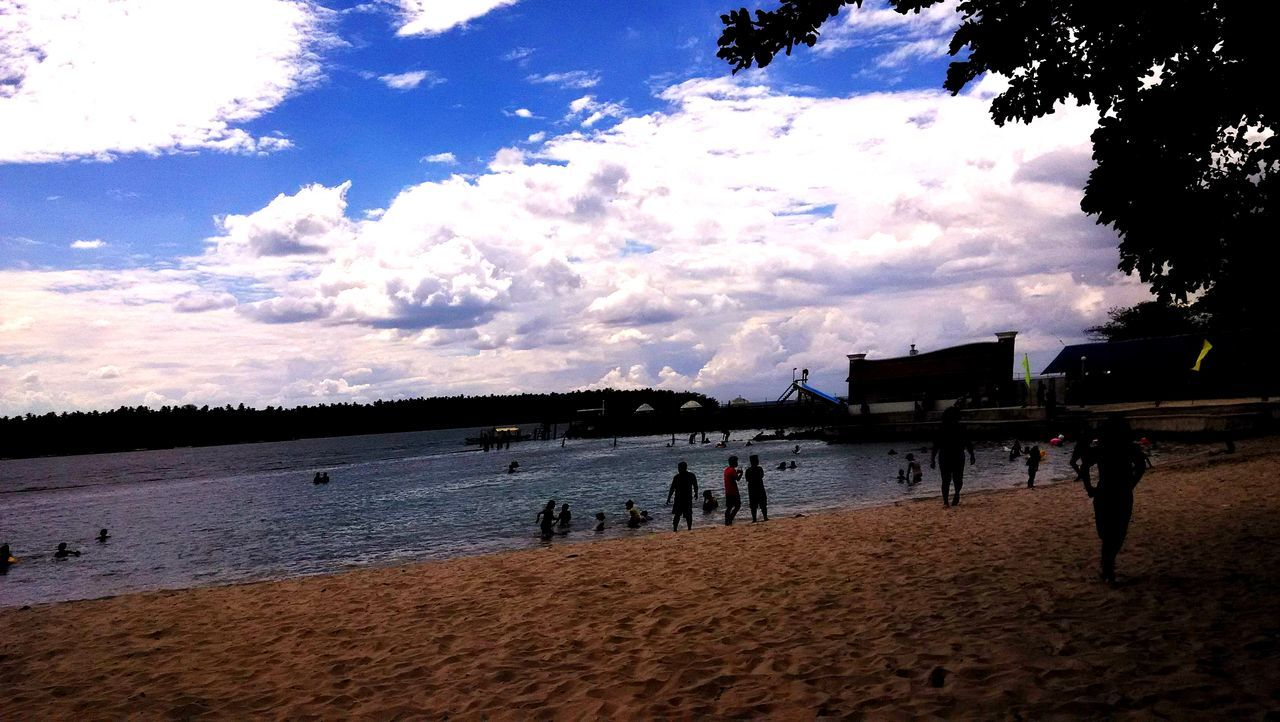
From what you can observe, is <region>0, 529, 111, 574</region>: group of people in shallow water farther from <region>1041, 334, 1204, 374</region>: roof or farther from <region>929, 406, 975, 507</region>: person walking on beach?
<region>1041, 334, 1204, 374</region>: roof

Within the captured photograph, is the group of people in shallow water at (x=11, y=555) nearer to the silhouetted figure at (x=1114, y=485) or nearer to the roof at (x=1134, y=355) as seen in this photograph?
the silhouetted figure at (x=1114, y=485)

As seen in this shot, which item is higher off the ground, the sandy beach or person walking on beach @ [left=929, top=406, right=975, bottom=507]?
person walking on beach @ [left=929, top=406, right=975, bottom=507]

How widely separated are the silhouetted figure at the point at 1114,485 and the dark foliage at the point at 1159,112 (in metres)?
1.69

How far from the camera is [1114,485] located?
7.82 m

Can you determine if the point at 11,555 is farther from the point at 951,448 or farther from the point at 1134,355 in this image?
the point at 1134,355

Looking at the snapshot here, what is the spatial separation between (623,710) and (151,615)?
8.72 m

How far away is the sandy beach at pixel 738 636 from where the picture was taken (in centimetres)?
552

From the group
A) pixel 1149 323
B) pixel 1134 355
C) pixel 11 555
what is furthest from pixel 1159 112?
pixel 1149 323

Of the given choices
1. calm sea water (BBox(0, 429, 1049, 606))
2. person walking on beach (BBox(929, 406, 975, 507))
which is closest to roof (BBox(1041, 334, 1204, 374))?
calm sea water (BBox(0, 429, 1049, 606))

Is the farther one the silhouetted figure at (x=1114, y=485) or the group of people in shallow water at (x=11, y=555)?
the group of people in shallow water at (x=11, y=555)

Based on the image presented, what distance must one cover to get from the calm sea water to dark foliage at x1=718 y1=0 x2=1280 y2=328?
1564 centimetres

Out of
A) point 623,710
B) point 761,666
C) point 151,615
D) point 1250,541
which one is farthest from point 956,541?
point 151,615

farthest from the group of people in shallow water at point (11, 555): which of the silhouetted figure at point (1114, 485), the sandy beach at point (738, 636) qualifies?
the silhouetted figure at point (1114, 485)

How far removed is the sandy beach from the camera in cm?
552
